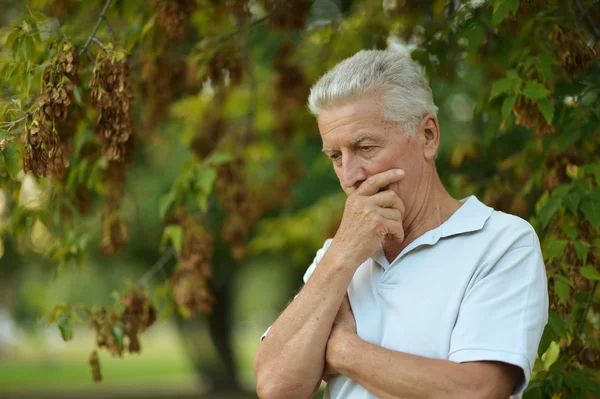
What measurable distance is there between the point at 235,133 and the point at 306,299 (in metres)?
3.56

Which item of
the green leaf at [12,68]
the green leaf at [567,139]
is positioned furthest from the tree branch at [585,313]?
the green leaf at [12,68]

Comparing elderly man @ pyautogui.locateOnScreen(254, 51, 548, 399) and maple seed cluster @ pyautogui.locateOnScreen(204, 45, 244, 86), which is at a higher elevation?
maple seed cluster @ pyautogui.locateOnScreen(204, 45, 244, 86)

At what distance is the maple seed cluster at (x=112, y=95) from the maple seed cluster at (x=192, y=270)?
1.24 m

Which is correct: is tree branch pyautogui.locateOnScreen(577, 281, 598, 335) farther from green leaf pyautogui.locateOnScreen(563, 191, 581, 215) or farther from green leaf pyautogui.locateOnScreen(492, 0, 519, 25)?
green leaf pyautogui.locateOnScreen(492, 0, 519, 25)

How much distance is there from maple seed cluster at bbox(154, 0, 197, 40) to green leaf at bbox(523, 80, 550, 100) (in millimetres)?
1883

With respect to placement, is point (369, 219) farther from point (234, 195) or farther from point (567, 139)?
point (234, 195)

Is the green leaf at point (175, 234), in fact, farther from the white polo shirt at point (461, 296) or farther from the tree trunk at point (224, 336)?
the tree trunk at point (224, 336)

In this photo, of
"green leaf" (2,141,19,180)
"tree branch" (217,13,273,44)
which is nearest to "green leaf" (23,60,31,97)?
"green leaf" (2,141,19,180)

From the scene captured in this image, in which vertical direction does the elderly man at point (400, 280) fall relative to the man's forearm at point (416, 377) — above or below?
above

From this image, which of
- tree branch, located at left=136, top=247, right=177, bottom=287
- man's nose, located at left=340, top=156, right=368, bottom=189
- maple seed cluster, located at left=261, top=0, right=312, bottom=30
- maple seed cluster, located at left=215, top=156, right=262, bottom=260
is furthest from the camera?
maple seed cluster, located at left=261, top=0, right=312, bottom=30

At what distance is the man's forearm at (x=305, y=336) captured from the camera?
7.93 feet

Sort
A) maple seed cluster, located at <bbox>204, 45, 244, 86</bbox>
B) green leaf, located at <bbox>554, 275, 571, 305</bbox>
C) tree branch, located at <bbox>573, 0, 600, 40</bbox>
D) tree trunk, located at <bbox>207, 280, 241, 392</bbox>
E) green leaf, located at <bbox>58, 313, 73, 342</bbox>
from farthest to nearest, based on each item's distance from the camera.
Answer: tree trunk, located at <bbox>207, 280, 241, 392</bbox>, maple seed cluster, located at <bbox>204, 45, 244, 86</bbox>, green leaf, located at <bbox>58, 313, 73, 342</bbox>, tree branch, located at <bbox>573, 0, 600, 40</bbox>, green leaf, located at <bbox>554, 275, 571, 305</bbox>

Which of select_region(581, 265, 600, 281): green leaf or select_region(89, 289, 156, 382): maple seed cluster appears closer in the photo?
select_region(581, 265, 600, 281): green leaf

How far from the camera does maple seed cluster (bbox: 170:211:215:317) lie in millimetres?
4488
